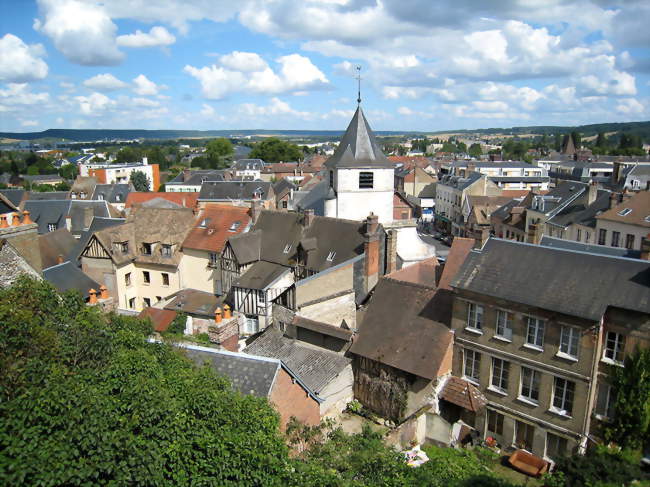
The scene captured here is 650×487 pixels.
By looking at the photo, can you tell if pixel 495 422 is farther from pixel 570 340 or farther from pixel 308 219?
pixel 308 219

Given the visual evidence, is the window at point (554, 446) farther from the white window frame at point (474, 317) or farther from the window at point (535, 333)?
the white window frame at point (474, 317)

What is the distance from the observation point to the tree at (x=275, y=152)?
160875 millimetres

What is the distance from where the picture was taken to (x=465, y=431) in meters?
21.3

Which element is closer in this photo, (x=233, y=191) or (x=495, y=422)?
(x=495, y=422)

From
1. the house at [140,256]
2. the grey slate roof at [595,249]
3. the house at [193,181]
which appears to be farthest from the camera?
the house at [193,181]

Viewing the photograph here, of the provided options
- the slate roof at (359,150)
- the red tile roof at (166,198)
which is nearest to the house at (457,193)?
the slate roof at (359,150)

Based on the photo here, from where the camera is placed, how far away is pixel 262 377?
1480cm

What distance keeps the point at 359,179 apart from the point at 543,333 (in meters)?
19.3

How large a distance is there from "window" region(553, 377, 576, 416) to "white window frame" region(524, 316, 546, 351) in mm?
1424

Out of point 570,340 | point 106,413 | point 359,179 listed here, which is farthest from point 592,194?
point 106,413

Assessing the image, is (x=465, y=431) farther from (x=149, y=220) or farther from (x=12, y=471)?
(x=149, y=220)

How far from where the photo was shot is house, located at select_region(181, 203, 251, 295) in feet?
113

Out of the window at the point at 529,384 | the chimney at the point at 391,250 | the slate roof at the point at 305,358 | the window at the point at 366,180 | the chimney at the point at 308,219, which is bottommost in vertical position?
the slate roof at the point at 305,358

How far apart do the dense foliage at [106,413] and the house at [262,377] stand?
121 inches
